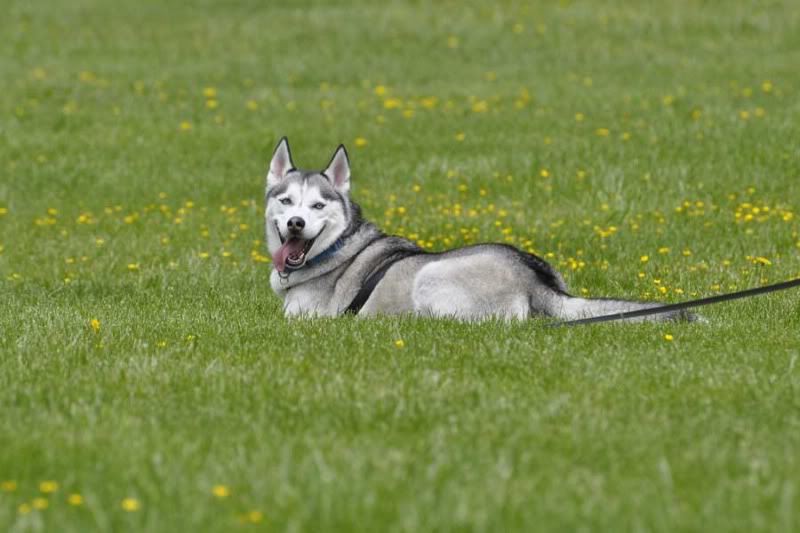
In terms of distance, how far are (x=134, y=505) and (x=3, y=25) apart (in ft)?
78.2

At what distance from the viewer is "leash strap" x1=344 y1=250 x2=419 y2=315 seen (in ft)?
30.0

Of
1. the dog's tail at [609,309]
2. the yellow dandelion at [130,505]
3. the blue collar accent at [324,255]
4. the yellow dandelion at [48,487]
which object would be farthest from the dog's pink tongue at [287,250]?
the yellow dandelion at [130,505]

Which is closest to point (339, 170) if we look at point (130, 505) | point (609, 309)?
point (609, 309)

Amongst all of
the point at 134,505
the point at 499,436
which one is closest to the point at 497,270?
the point at 499,436

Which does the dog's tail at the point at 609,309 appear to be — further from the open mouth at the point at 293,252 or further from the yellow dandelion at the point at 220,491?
the yellow dandelion at the point at 220,491

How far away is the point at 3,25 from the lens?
85.9 ft

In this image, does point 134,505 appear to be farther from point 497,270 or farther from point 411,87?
point 411,87

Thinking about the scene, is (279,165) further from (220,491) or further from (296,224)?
(220,491)

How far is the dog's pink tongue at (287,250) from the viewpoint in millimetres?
9344

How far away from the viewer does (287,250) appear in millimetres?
9352

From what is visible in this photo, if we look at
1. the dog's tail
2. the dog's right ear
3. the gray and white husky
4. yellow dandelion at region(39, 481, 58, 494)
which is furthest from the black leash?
yellow dandelion at region(39, 481, 58, 494)

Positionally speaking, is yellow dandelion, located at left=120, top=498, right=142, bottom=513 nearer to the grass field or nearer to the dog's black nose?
the grass field

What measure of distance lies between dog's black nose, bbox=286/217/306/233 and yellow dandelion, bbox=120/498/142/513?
449cm

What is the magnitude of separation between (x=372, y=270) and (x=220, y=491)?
479 cm
